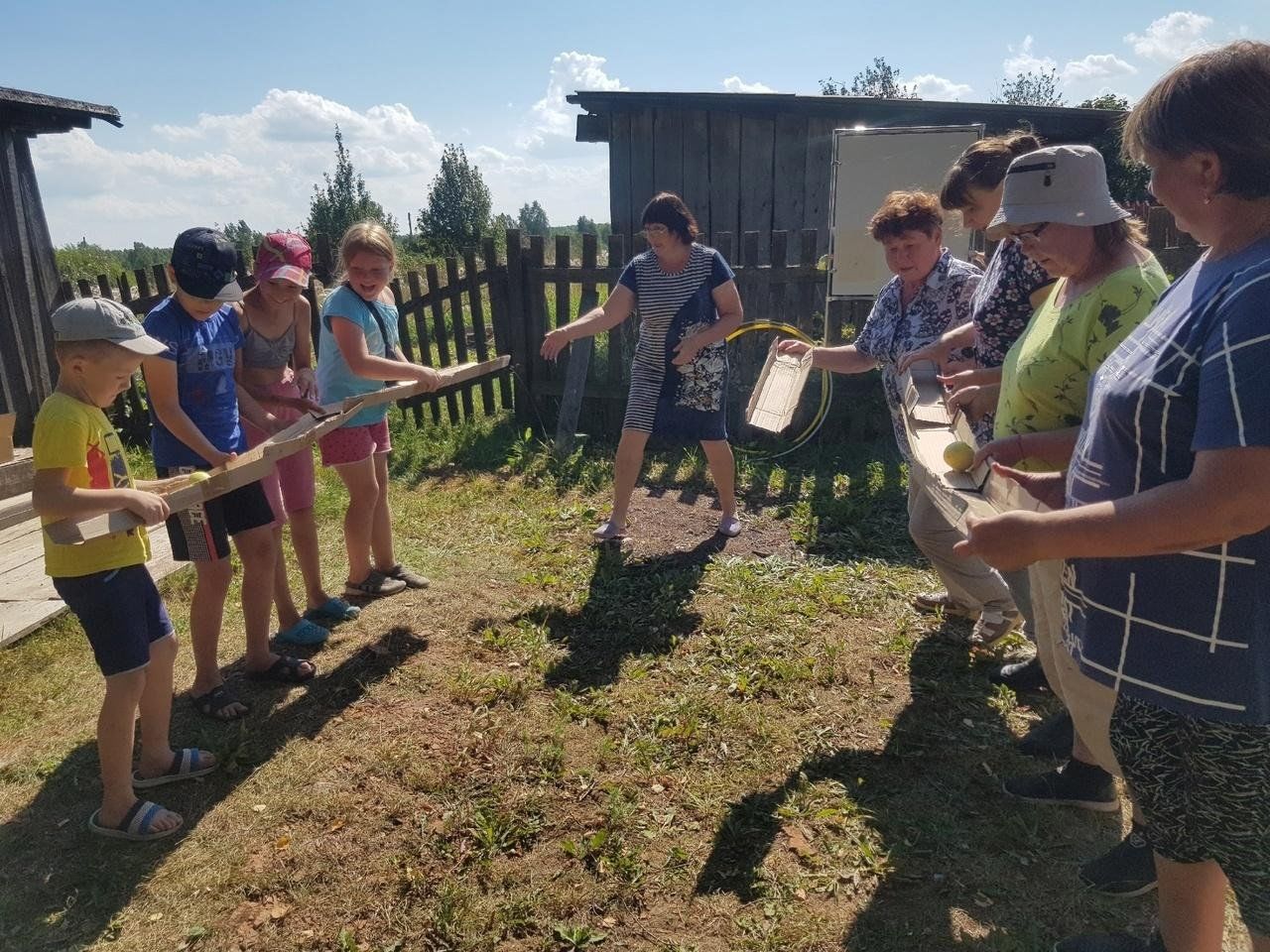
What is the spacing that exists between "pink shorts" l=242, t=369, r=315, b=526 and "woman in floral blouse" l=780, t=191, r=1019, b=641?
8.74 feet

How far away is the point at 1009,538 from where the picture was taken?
4.93 ft

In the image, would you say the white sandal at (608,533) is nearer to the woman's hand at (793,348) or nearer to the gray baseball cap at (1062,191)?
the woman's hand at (793,348)

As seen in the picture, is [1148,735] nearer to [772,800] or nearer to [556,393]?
[772,800]

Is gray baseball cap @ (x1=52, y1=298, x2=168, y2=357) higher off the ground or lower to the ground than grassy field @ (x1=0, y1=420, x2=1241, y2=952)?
higher

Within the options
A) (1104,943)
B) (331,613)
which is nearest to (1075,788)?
(1104,943)

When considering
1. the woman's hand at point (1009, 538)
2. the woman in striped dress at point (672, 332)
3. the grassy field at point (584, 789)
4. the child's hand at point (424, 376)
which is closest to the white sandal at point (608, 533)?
the woman in striped dress at point (672, 332)

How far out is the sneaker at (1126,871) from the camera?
7.79 ft

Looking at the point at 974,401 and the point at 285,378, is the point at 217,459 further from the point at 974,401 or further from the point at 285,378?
the point at 974,401

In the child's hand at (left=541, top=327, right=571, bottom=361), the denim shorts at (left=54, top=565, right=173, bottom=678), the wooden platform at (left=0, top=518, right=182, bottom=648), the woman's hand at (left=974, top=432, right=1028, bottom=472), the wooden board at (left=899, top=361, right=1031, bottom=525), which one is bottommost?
Result: the wooden platform at (left=0, top=518, right=182, bottom=648)

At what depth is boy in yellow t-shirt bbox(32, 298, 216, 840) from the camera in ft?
7.73

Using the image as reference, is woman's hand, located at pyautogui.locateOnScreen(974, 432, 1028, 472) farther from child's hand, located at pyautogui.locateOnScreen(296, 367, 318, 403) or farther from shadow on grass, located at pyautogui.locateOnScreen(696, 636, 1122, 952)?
child's hand, located at pyautogui.locateOnScreen(296, 367, 318, 403)

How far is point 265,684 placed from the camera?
3639 mm

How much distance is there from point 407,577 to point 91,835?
2026 mm

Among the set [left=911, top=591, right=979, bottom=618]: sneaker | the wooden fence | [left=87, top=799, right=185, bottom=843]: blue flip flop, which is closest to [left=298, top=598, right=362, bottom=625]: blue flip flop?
[left=87, top=799, right=185, bottom=843]: blue flip flop
